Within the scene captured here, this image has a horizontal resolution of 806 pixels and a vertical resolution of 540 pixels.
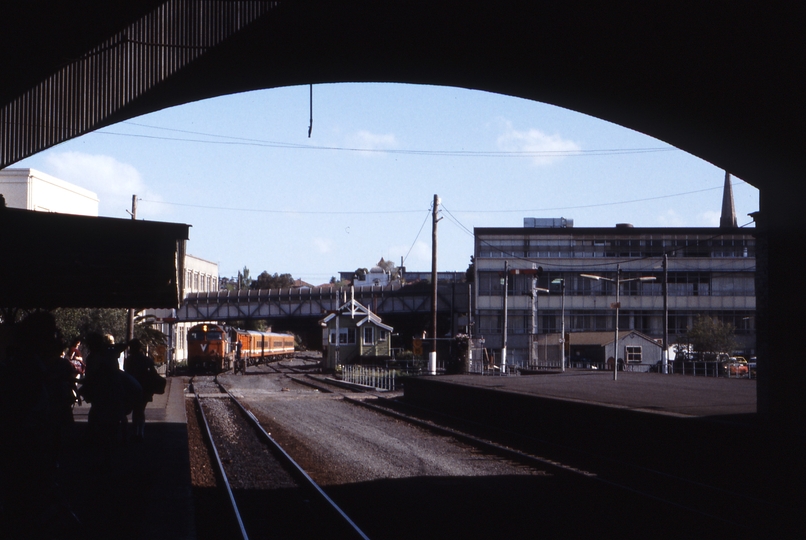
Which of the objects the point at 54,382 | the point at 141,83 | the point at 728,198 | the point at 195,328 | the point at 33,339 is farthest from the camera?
the point at 728,198

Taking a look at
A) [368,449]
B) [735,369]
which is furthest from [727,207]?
[368,449]

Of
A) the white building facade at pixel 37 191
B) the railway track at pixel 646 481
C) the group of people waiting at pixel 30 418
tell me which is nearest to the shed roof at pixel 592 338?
the white building facade at pixel 37 191

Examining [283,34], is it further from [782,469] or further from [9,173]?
[9,173]

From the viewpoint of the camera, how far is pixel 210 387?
39.4m

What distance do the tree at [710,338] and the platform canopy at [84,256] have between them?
49746 mm

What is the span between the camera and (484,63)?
38.7 ft

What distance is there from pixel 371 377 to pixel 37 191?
1854 cm

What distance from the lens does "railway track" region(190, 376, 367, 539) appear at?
9180mm

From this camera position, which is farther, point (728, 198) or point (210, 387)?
point (728, 198)

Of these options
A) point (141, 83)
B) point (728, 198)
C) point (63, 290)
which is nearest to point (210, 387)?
point (63, 290)

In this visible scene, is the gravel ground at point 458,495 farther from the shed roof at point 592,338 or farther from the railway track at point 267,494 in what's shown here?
the shed roof at point 592,338

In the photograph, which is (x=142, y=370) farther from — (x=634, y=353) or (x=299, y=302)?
(x=299, y=302)

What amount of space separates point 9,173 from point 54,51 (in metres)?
29.7

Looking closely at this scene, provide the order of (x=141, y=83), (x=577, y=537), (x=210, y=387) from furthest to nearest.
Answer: (x=210, y=387) → (x=141, y=83) → (x=577, y=537)
